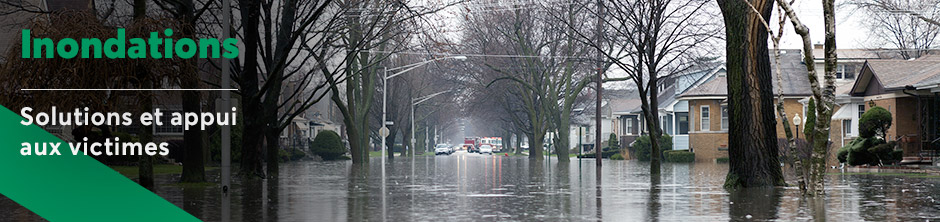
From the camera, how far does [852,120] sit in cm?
5066

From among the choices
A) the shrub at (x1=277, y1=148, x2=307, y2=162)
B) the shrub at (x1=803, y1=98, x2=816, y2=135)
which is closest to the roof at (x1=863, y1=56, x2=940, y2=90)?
the shrub at (x1=803, y1=98, x2=816, y2=135)

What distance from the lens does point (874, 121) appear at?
3741 centimetres

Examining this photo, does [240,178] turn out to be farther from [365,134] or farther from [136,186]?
[365,134]

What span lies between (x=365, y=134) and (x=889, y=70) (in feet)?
91.5

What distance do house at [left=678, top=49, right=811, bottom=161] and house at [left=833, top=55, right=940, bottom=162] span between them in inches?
501

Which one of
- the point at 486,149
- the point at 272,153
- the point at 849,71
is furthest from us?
the point at 486,149

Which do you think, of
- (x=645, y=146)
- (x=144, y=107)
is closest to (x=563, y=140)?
(x=645, y=146)

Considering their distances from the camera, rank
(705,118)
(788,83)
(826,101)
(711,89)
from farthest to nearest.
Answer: (711,89) → (705,118) → (788,83) → (826,101)

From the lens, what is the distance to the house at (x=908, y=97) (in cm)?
3991

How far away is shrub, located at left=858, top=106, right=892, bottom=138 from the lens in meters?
37.2

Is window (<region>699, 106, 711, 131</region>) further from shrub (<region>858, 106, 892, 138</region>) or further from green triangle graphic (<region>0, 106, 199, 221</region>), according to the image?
green triangle graphic (<region>0, 106, 199, 221</region>)

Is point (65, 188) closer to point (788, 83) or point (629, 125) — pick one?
point (788, 83)

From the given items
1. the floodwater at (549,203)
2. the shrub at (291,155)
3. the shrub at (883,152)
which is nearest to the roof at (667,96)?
the shrub at (291,155)

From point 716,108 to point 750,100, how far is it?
131 ft
